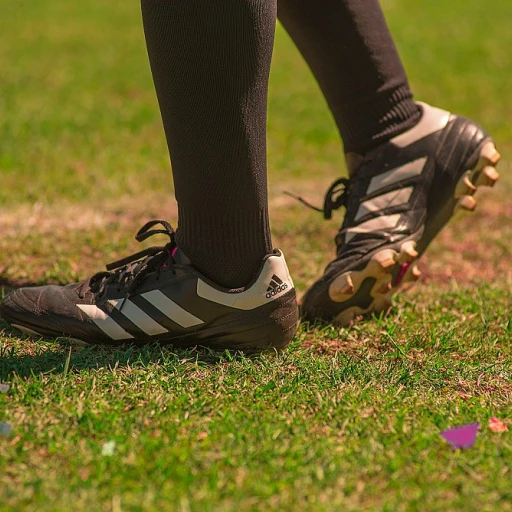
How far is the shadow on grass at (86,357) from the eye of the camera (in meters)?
1.97

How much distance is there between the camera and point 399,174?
2.50m

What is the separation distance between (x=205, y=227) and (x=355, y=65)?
806 mm

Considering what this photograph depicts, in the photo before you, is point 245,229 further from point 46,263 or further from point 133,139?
point 133,139

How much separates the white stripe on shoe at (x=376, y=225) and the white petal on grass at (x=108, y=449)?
44.1 inches

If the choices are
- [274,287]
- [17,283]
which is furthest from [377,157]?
[17,283]

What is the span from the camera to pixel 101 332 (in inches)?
83.8

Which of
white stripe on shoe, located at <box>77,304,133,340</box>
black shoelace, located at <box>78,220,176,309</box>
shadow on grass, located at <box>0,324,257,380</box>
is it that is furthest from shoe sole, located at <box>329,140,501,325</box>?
white stripe on shoe, located at <box>77,304,133,340</box>

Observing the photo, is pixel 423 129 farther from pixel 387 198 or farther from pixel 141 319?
pixel 141 319

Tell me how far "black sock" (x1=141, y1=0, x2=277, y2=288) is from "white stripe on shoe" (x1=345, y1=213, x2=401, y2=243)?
0.49m

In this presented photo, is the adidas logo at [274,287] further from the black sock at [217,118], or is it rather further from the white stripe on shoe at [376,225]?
the white stripe on shoe at [376,225]

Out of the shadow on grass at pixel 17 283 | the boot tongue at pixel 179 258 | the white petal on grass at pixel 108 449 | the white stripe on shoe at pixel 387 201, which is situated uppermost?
the white stripe on shoe at pixel 387 201

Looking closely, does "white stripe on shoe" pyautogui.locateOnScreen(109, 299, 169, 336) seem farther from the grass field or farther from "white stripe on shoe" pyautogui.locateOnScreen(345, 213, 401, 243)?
"white stripe on shoe" pyautogui.locateOnScreen(345, 213, 401, 243)

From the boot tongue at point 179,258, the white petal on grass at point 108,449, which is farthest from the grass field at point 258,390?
the boot tongue at point 179,258

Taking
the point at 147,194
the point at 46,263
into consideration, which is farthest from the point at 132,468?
the point at 147,194
